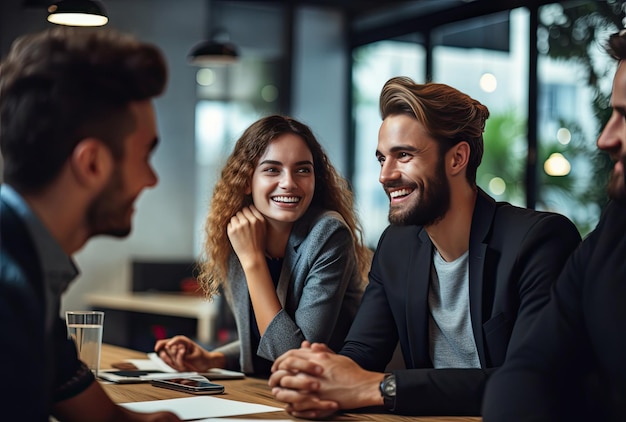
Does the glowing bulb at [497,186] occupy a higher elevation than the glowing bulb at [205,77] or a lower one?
lower

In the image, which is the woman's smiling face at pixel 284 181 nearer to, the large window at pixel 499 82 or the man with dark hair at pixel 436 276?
the man with dark hair at pixel 436 276

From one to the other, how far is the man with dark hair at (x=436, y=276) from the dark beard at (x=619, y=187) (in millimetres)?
372

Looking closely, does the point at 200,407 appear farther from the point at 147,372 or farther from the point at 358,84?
the point at 358,84

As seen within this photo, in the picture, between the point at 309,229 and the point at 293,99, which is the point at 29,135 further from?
the point at 293,99

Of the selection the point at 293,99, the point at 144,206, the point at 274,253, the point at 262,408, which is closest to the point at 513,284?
the point at 262,408

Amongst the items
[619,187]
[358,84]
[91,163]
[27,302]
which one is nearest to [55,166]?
[91,163]

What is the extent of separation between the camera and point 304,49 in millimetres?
7980

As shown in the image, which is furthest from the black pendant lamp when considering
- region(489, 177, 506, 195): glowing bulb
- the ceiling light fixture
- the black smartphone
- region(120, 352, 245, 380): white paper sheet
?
the black smartphone

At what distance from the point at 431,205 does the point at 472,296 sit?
0.85ft

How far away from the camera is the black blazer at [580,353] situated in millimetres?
1673

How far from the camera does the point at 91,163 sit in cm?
135

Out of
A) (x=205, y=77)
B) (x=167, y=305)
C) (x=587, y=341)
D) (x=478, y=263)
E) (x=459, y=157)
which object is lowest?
(x=167, y=305)

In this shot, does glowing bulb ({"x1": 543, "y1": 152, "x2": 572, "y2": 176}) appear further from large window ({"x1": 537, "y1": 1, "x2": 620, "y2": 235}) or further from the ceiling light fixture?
the ceiling light fixture

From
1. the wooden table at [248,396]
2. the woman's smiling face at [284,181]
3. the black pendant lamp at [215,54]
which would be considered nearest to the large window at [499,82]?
the black pendant lamp at [215,54]
